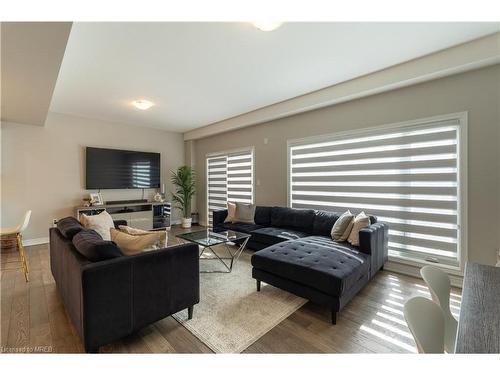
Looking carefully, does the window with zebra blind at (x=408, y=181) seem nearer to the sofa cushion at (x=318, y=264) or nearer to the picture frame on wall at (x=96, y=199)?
the sofa cushion at (x=318, y=264)

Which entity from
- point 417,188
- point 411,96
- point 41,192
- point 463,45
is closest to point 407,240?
point 417,188

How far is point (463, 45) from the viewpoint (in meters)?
2.44

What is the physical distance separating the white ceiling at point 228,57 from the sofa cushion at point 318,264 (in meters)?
2.26

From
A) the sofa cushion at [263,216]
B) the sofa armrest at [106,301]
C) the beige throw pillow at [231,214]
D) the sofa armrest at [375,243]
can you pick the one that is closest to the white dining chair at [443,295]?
the sofa armrest at [375,243]

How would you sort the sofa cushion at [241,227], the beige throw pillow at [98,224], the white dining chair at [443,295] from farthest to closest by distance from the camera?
the sofa cushion at [241,227]
the beige throw pillow at [98,224]
the white dining chair at [443,295]

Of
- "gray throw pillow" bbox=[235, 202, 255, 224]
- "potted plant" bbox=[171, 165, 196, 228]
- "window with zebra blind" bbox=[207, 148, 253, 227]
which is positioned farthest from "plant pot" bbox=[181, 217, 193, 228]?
"gray throw pillow" bbox=[235, 202, 255, 224]

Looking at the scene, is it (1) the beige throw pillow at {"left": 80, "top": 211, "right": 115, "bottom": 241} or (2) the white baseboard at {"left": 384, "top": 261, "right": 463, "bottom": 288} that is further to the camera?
(2) the white baseboard at {"left": 384, "top": 261, "right": 463, "bottom": 288}

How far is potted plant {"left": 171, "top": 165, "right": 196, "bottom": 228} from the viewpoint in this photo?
20.6 ft

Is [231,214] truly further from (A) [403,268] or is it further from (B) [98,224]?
(A) [403,268]

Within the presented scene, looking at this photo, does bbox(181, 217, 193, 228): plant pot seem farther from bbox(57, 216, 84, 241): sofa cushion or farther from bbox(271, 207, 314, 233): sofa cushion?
bbox(57, 216, 84, 241): sofa cushion

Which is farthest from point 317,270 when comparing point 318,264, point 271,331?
point 271,331

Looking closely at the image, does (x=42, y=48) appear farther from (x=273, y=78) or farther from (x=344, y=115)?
(x=344, y=115)

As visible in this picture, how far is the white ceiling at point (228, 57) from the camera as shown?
219 cm
